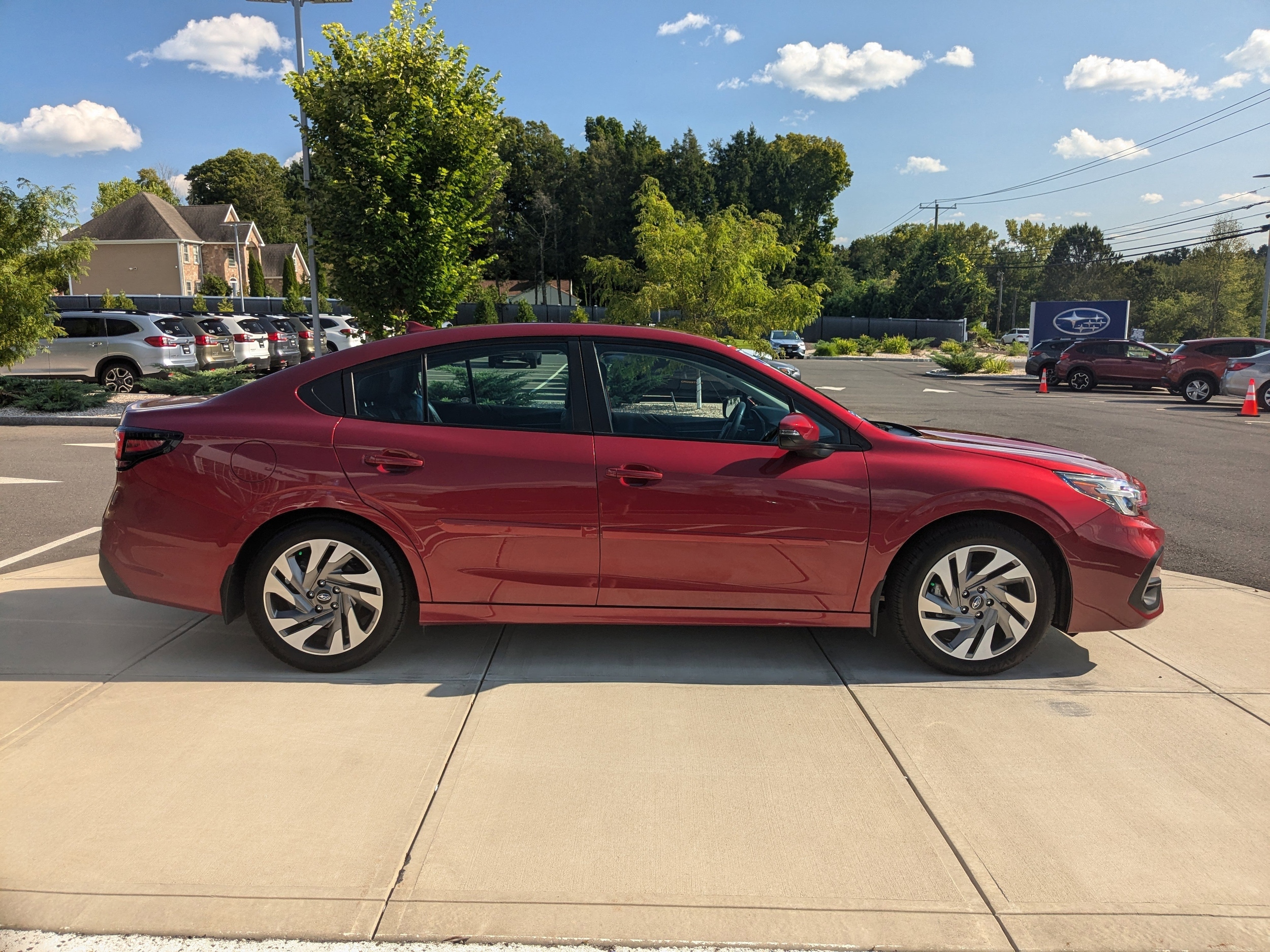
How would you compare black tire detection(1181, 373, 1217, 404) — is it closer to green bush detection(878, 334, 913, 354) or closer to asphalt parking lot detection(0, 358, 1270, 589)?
asphalt parking lot detection(0, 358, 1270, 589)

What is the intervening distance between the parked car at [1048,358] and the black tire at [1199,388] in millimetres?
5211

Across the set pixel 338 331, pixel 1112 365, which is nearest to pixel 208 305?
pixel 338 331

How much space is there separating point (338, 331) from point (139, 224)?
4207cm

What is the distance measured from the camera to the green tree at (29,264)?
14266 mm

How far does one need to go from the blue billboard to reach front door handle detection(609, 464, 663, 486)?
34.5 meters

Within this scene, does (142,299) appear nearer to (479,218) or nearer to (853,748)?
(479,218)

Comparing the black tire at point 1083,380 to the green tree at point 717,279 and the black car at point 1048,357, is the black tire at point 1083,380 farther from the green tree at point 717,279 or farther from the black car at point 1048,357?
the green tree at point 717,279

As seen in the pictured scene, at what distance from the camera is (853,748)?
11.5 ft

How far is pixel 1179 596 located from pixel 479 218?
1418cm

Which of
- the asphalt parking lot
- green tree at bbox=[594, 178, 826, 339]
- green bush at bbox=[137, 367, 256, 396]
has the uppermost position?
green tree at bbox=[594, 178, 826, 339]

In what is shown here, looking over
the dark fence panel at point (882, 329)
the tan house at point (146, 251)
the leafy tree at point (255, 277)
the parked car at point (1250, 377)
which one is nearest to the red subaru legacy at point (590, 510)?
the parked car at point (1250, 377)

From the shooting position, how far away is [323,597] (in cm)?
409

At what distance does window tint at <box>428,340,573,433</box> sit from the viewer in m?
4.14

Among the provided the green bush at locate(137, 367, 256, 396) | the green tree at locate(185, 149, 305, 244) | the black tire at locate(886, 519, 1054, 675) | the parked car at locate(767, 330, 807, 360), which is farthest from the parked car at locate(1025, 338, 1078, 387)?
the green tree at locate(185, 149, 305, 244)
